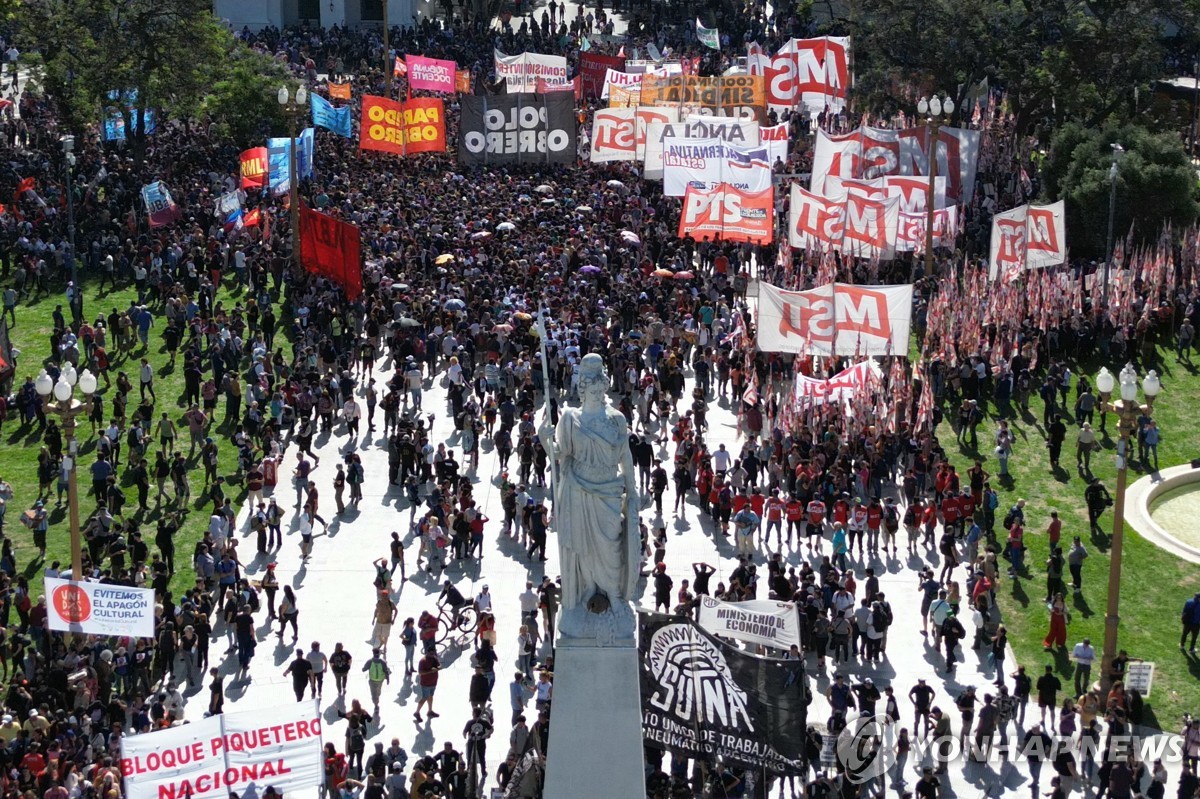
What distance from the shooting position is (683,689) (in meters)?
25.7

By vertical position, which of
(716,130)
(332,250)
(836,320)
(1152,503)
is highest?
(716,130)

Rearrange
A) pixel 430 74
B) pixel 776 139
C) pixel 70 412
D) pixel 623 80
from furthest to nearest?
pixel 430 74
pixel 623 80
pixel 776 139
pixel 70 412

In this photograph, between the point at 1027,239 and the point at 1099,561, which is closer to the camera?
the point at 1099,561

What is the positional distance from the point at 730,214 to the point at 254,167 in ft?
39.2

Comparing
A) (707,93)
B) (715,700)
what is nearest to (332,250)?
(707,93)

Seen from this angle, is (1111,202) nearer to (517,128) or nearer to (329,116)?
(517,128)

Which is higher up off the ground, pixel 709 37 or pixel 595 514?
pixel 595 514

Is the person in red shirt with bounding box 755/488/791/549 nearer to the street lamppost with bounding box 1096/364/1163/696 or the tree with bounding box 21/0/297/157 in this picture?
the street lamppost with bounding box 1096/364/1163/696

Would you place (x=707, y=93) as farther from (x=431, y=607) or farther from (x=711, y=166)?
(x=431, y=607)

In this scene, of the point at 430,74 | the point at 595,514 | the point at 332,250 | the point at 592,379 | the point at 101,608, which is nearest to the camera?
the point at 592,379

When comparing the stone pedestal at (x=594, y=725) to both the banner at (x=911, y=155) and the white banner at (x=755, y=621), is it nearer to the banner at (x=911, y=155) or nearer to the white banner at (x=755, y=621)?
the white banner at (x=755, y=621)

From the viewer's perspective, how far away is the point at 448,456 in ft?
123

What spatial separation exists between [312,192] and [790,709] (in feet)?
105

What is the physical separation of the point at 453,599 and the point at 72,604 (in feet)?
20.5
